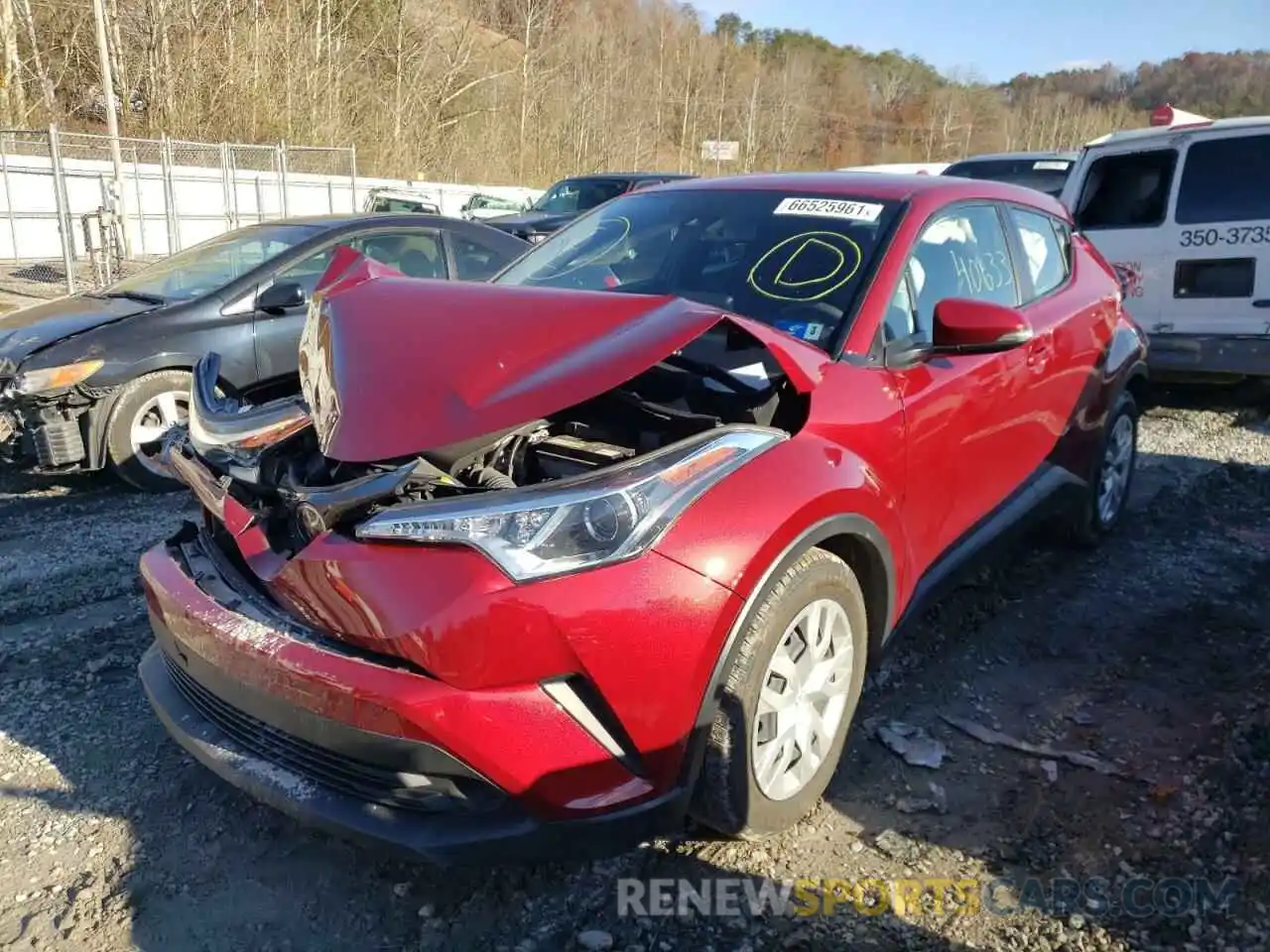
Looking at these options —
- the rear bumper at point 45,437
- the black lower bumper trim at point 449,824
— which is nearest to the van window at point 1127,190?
the black lower bumper trim at point 449,824

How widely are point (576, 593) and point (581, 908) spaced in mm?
893

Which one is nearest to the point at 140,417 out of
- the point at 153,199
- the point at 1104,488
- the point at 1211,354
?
the point at 1104,488

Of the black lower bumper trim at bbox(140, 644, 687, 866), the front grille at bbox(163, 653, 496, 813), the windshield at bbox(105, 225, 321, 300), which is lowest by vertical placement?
the black lower bumper trim at bbox(140, 644, 687, 866)

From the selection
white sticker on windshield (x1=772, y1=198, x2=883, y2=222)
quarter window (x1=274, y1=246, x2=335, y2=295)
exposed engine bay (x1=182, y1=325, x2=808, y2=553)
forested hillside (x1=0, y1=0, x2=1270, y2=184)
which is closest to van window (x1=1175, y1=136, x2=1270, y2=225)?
white sticker on windshield (x1=772, y1=198, x2=883, y2=222)

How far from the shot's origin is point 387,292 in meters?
2.97

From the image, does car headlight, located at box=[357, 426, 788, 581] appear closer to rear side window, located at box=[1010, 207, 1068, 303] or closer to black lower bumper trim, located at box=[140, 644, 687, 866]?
black lower bumper trim, located at box=[140, 644, 687, 866]

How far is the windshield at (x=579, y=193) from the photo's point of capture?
16641mm

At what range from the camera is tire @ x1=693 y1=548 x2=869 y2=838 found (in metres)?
2.32

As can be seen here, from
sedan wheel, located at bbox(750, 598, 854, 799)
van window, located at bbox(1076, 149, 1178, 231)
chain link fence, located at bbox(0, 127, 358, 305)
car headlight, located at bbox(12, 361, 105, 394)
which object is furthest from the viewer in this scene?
chain link fence, located at bbox(0, 127, 358, 305)

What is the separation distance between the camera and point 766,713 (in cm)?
247

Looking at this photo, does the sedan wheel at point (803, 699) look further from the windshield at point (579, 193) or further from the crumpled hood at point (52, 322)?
the windshield at point (579, 193)

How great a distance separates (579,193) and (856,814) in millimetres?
15445

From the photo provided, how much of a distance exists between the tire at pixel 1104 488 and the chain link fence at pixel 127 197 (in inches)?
572

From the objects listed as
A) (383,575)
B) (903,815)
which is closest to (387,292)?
(383,575)
